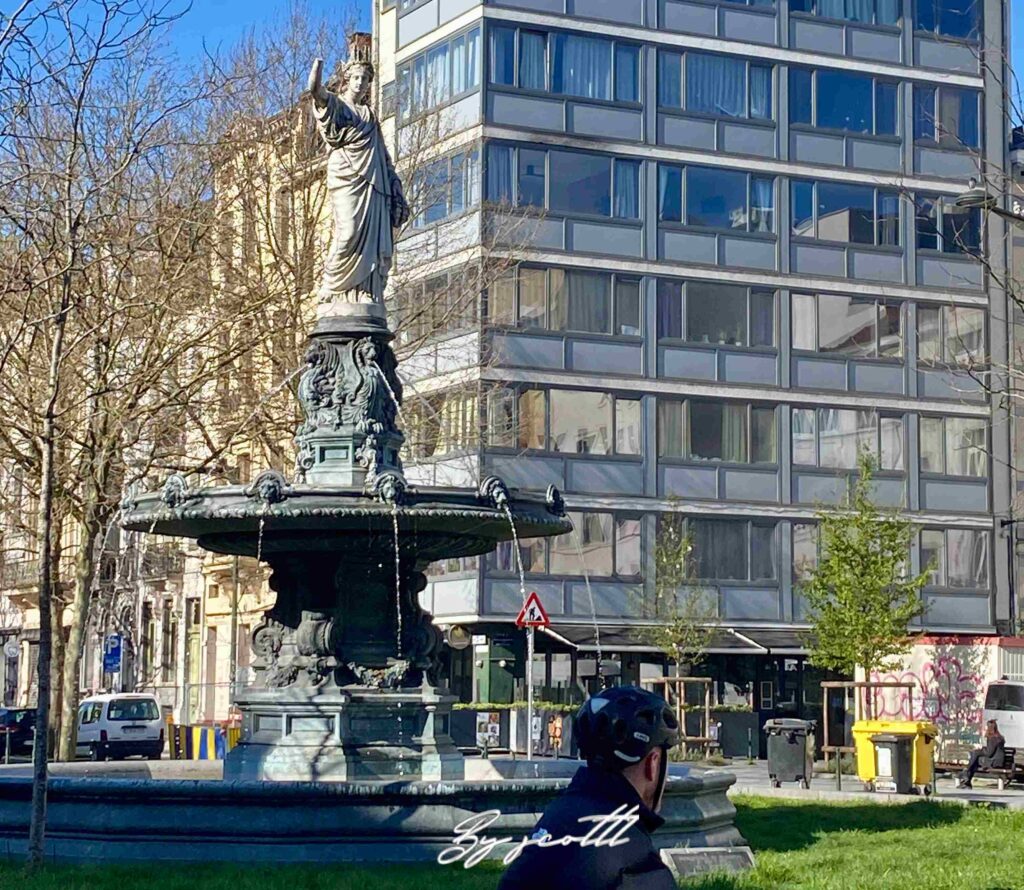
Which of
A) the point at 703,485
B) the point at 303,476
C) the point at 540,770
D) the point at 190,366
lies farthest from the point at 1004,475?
the point at 303,476

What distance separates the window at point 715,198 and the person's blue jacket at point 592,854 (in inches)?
1684

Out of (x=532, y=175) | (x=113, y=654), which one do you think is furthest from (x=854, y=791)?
(x=113, y=654)

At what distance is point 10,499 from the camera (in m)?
33.5

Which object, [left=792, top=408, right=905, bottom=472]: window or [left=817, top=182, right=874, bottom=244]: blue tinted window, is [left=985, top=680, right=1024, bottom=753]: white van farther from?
[left=817, top=182, right=874, bottom=244]: blue tinted window

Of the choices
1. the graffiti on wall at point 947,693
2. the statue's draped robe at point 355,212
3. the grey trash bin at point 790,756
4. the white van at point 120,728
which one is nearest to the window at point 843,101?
the graffiti on wall at point 947,693

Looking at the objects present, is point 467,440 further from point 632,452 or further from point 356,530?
point 356,530

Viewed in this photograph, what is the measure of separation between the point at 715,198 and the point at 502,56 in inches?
255

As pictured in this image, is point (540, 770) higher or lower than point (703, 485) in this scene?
lower

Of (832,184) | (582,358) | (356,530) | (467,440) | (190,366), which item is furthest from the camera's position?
(832,184)

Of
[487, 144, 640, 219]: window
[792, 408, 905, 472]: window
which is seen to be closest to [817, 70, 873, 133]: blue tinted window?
[487, 144, 640, 219]: window

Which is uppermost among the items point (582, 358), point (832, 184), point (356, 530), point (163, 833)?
point (832, 184)

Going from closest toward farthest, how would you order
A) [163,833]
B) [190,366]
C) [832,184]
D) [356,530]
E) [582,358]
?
1. [163,833]
2. [356,530]
3. [190,366]
4. [582,358]
5. [832,184]

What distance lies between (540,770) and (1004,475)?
32.3 meters

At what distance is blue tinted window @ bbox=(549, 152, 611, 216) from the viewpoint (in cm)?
4506
